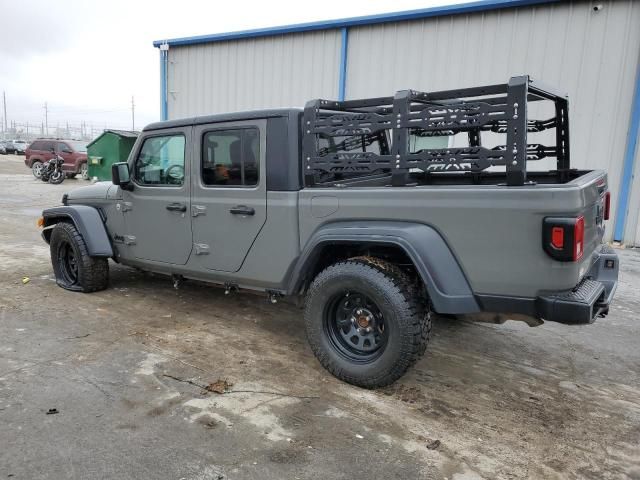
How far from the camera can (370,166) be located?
346cm

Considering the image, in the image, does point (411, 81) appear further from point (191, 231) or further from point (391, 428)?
point (391, 428)

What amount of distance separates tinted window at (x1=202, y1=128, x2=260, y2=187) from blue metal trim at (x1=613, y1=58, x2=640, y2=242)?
7.85 metres

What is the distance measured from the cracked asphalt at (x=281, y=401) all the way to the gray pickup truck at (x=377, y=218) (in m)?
0.46

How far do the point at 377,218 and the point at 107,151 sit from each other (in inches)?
631

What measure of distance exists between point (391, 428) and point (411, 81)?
29.3 feet

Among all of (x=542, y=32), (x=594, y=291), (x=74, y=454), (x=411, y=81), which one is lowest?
(x=74, y=454)

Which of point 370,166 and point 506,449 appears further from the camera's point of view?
point 370,166

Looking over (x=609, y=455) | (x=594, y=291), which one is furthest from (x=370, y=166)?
(x=609, y=455)

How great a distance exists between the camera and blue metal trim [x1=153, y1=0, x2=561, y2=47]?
9.52 m

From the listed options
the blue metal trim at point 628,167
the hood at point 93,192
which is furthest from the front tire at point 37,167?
the blue metal trim at point 628,167

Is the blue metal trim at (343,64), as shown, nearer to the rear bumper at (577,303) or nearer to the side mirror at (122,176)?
the side mirror at (122,176)

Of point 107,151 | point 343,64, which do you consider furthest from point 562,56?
point 107,151

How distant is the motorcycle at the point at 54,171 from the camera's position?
65.1ft

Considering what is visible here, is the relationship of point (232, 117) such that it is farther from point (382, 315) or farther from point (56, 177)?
point (56, 177)
